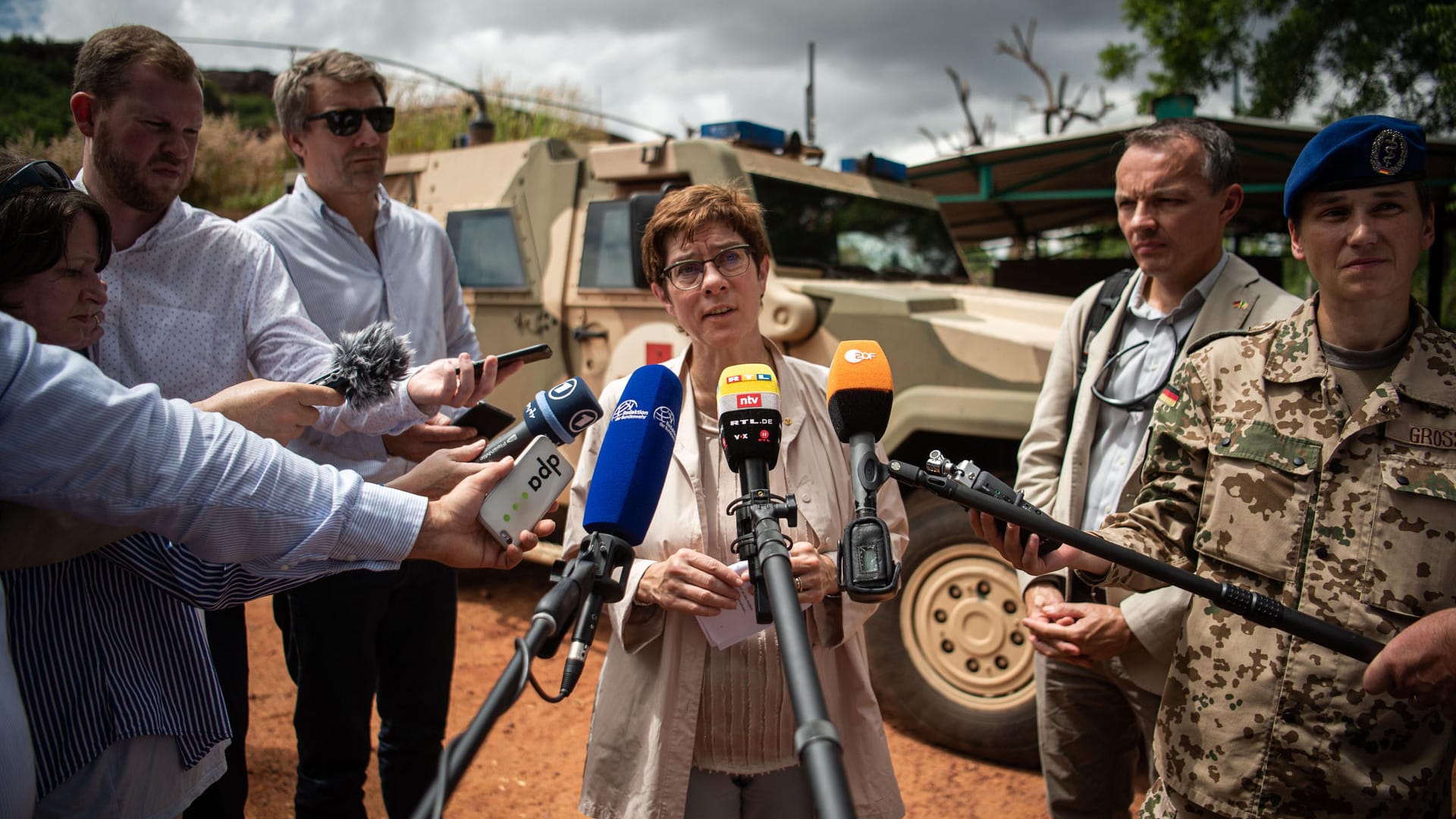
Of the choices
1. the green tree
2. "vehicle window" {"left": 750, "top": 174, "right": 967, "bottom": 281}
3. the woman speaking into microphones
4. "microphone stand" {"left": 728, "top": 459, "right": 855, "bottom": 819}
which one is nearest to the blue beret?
the woman speaking into microphones

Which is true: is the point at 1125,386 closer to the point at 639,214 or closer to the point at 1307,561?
the point at 1307,561

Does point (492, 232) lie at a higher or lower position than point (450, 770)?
higher

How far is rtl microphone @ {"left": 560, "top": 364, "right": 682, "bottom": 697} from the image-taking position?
1.29 metres

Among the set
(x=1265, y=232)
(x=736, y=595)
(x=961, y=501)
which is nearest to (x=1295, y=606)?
(x=961, y=501)

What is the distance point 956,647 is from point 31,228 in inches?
141

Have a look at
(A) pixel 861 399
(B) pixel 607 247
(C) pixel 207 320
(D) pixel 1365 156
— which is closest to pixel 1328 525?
(D) pixel 1365 156

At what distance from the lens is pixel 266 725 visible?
4359mm

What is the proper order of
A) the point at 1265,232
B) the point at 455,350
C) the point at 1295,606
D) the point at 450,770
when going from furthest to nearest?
the point at 1265,232 < the point at 455,350 < the point at 1295,606 < the point at 450,770

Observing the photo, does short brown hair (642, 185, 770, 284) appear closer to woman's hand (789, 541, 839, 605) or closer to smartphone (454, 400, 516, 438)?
smartphone (454, 400, 516, 438)

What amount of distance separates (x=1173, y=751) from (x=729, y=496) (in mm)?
1040

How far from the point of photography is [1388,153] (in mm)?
1758

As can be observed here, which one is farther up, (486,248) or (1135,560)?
(486,248)

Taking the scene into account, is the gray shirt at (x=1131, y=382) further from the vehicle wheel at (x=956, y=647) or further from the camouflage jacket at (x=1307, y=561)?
the vehicle wheel at (x=956, y=647)

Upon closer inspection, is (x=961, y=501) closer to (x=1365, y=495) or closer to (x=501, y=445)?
(x=501, y=445)
